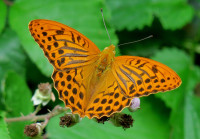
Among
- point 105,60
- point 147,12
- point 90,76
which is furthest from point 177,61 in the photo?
point 90,76

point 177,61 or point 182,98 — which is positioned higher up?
point 177,61

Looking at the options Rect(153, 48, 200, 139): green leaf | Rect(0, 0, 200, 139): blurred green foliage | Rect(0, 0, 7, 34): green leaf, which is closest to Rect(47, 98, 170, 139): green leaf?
Rect(0, 0, 200, 139): blurred green foliage

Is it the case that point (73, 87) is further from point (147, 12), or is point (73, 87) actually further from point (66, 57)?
point (147, 12)

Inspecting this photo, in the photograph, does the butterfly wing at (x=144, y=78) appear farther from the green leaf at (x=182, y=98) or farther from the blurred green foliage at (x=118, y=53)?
the green leaf at (x=182, y=98)

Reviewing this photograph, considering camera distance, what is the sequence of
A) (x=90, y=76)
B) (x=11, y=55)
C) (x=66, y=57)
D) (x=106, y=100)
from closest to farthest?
(x=106, y=100), (x=66, y=57), (x=90, y=76), (x=11, y=55)

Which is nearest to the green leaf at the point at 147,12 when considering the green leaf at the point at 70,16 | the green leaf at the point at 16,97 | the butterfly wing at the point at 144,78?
the green leaf at the point at 70,16

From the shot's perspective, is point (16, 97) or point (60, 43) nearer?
point (60, 43)

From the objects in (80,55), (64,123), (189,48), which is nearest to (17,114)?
(64,123)
